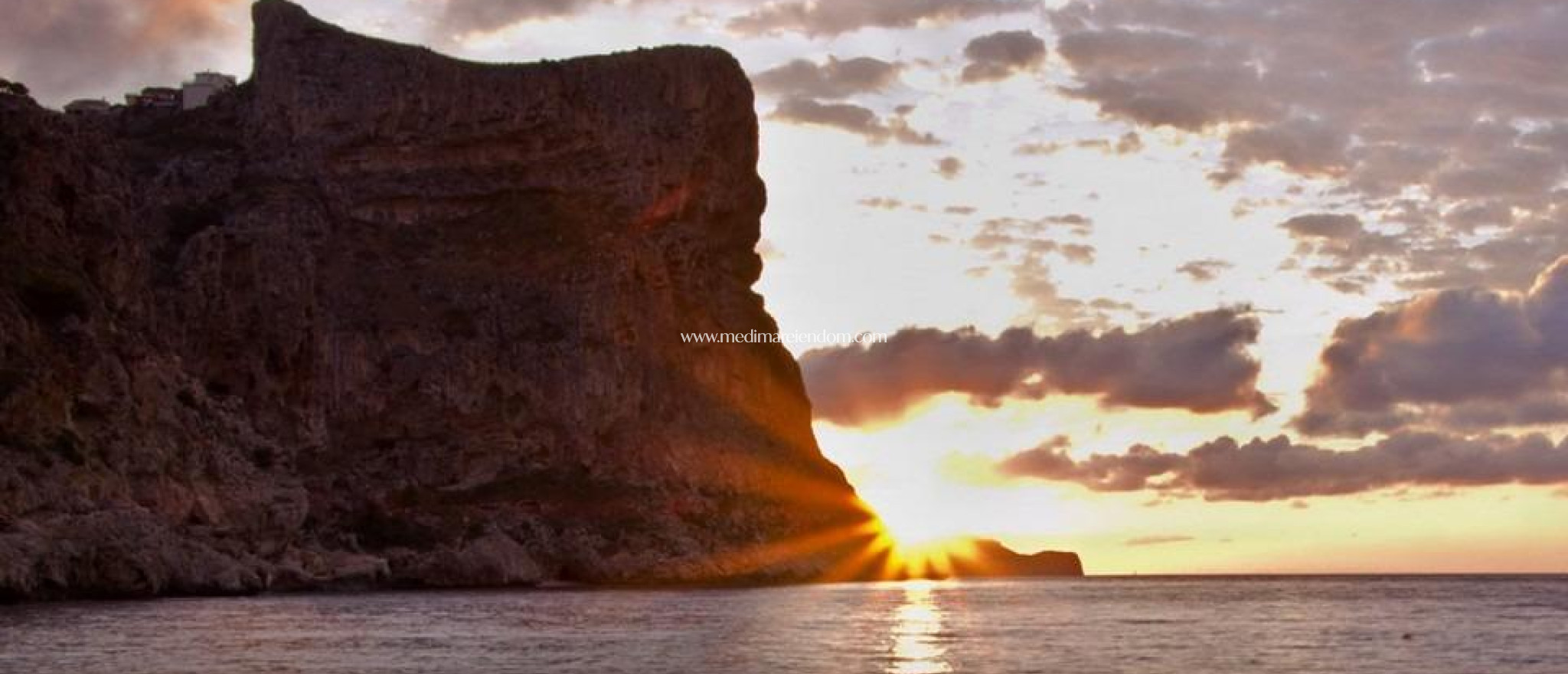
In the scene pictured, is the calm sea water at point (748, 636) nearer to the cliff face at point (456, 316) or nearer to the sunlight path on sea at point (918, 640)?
the sunlight path on sea at point (918, 640)

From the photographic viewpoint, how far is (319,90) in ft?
607

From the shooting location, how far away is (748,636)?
298 feet

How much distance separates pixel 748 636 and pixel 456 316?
92.1m

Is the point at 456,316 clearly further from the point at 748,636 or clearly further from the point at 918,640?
the point at 918,640

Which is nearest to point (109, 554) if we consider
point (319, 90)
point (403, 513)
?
Answer: point (403, 513)

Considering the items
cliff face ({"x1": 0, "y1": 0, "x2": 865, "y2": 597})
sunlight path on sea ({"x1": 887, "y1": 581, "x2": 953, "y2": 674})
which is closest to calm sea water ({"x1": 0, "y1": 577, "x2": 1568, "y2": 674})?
sunlight path on sea ({"x1": 887, "y1": 581, "x2": 953, "y2": 674})

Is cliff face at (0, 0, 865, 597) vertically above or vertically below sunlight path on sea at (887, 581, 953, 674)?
above

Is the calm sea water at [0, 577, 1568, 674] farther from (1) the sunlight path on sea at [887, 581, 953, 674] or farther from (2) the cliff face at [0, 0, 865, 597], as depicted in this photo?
(2) the cliff face at [0, 0, 865, 597]

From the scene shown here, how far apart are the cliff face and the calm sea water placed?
1005 inches

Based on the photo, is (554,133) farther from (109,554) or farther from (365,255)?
(109,554)

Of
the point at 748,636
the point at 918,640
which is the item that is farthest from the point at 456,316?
the point at 918,640

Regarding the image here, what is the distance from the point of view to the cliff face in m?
162

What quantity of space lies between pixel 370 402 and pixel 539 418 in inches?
559

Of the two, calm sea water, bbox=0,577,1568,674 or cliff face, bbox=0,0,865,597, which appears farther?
cliff face, bbox=0,0,865,597
